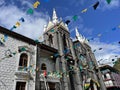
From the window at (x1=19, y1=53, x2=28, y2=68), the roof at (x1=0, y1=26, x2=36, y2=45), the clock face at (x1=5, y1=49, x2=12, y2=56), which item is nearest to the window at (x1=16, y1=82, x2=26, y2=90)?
the window at (x1=19, y1=53, x2=28, y2=68)

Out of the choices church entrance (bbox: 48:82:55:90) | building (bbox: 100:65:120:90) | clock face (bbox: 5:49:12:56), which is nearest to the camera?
clock face (bbox: 5:49:12:56)

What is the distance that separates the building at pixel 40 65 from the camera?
456 inches

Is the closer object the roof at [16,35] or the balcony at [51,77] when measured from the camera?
the roof at [16,35]

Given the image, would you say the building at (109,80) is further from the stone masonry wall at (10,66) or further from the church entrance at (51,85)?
the stone masonry wall at (10,66)

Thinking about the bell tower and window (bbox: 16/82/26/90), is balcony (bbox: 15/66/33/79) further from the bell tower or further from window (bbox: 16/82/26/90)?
the bell tower

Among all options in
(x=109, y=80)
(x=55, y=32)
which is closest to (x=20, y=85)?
(x=55, y=32)

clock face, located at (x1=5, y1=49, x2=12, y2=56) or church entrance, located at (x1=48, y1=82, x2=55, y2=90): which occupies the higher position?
clock face, located at (x1=5, y1=49, x2=12, y2=56)

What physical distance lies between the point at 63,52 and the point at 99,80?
1006cm

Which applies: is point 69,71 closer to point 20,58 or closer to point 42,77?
point 42,77

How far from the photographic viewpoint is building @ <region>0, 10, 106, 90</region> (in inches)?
456

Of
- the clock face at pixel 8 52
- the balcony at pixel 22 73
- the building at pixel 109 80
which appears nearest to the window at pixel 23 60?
the balcony at pixel 22 73

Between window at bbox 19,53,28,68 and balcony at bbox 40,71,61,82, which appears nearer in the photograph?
window at bbox 19,53,28,68

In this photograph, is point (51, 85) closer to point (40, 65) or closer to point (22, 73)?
point (40, 65)

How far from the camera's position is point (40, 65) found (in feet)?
47.6
